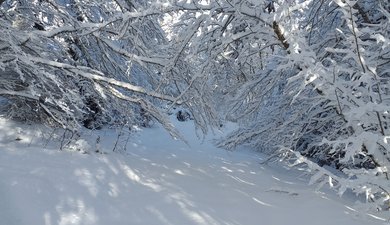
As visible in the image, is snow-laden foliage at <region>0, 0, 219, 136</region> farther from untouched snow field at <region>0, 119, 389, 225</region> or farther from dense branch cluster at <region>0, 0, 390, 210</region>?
untouched snow field at <region>0, 119, 389, 225</region>

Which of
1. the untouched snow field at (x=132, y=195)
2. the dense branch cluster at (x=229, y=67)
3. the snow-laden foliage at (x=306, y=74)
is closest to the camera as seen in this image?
the snow-laden foliage at (x=306, y=74)

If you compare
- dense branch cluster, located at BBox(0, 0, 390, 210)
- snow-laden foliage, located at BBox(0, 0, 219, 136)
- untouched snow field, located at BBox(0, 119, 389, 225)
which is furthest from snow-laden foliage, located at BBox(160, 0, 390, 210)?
snow-laden foliage, located at BBox(0, 0, 219, 136)

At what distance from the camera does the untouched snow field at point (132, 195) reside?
3.29 metres

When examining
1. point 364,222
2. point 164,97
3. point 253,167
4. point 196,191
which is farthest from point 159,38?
point 364,222

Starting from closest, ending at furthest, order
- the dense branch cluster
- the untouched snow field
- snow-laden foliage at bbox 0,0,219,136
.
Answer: the dense branch cluster
the untouched snow field
snow-laden foliage at bbox 0,0,219,136

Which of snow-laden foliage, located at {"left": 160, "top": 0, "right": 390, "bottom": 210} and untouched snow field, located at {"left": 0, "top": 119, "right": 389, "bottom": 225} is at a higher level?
snow-laden foliage, located at {"left": 160, "top": 0, "right": 390, "bottom": 210}

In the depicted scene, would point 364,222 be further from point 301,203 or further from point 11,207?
point 11,207

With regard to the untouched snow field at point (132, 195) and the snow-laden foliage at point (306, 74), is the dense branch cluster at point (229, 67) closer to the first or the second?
the snow-laden foliage at point (306, 74)

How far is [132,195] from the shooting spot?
12.8ft

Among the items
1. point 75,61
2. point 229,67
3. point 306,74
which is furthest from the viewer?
point 75,61

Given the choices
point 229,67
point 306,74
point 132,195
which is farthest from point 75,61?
point 306,74

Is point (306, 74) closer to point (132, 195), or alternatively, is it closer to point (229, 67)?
point (132, 195)

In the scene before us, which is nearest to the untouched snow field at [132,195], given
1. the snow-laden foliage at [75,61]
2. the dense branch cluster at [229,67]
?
the dense branch cluster at [229,67]

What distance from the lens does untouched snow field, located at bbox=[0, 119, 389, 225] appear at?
10.8 ft
